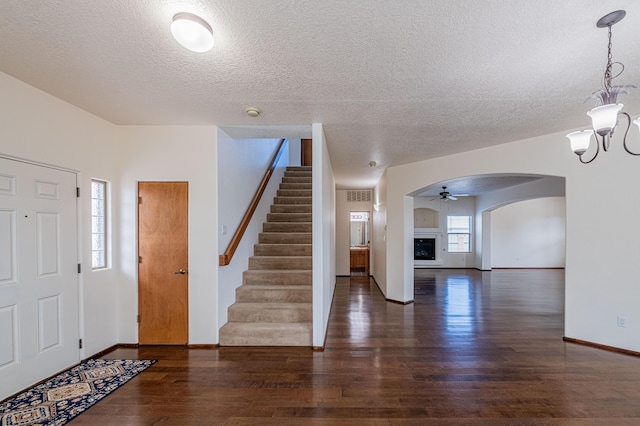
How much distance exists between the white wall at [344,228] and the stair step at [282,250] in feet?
12.0

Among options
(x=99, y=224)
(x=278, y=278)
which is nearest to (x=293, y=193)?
(x=278, y=278)

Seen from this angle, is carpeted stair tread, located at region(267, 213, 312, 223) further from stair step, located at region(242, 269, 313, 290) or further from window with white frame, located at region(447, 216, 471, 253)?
window with white frame, located at region(447, 216, 471, 253)

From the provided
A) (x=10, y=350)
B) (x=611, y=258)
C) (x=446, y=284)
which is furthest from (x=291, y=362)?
(x=446, y=284)

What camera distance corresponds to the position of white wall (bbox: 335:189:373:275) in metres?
8.06

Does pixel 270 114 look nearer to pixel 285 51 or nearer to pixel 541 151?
pixel 285 51

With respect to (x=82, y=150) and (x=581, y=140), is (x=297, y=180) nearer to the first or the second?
(x=82, y=150)

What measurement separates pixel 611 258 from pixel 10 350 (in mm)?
6295

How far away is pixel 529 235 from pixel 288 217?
9509 millimetres

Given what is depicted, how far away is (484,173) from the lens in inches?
166

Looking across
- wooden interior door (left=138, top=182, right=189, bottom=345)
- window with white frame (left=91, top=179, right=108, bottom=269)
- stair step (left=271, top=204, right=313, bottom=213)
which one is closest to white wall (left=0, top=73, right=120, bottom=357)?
window with white frame (left=91, top=179, right=108, bottom=269)

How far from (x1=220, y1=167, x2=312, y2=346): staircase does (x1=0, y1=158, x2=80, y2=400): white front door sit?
5.20 ft

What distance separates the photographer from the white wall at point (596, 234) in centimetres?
314

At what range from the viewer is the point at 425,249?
1024cm

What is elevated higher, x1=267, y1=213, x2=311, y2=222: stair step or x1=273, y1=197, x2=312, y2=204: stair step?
x1=273, y1=197, x2=312, y2=204: stair step
